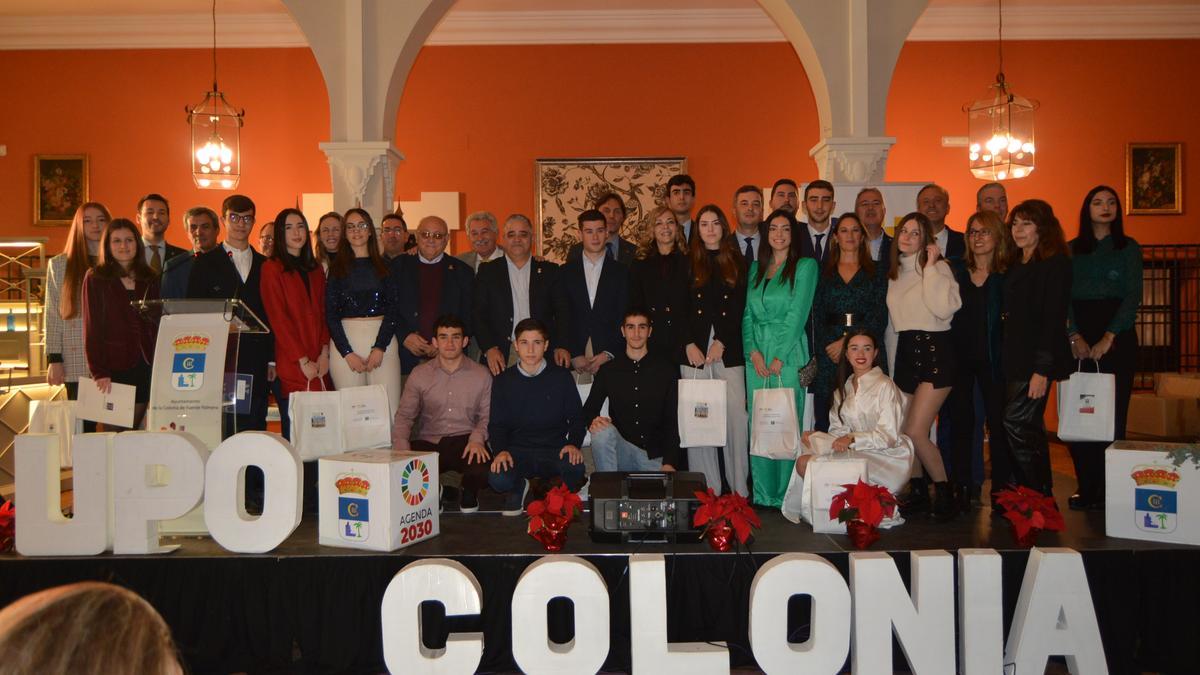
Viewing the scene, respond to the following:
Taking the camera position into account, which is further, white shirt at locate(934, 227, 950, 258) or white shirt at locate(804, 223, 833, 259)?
white shirt at locate(934, 227, 950, 258)

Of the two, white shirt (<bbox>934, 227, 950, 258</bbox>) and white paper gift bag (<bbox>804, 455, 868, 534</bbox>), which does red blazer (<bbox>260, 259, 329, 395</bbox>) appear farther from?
white shirt (<bbox>934, 227, 950, 258</bbox>)

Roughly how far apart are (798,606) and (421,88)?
651 cm

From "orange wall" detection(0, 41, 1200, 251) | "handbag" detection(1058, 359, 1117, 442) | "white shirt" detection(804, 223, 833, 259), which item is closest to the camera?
"handbag" detection(1058, 359, 1117, 442)

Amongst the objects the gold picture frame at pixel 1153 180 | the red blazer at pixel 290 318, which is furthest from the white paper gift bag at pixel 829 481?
the gold picture frame at pixel 1153 180

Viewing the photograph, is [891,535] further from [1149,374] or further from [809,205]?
[1149,374]

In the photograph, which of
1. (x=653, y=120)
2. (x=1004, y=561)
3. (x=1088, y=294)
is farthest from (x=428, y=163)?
(x=1004, y=561)

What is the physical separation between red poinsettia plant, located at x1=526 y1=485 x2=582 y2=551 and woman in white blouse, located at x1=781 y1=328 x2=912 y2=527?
1.18 metres

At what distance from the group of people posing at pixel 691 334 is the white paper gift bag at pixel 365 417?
0.23 meters

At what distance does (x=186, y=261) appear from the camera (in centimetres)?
455

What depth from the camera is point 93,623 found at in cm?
86

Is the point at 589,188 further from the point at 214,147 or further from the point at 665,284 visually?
the point at 665,284

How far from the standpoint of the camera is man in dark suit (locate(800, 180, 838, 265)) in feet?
15.4

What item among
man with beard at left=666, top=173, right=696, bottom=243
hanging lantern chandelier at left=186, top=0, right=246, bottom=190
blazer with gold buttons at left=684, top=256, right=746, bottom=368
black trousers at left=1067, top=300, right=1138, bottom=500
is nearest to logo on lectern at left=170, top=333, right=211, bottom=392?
blazer with gold buttons at left=684, top=256, right=746, bottom=368

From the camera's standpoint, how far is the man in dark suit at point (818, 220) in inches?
185
